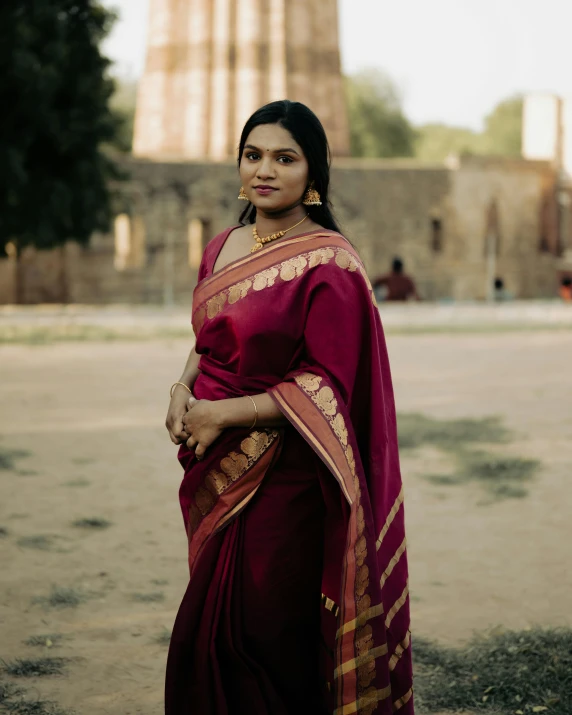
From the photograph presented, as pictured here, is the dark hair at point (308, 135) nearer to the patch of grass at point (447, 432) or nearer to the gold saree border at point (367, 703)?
the gold saree border at point (367, 703)

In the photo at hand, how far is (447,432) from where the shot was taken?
26.5 ft

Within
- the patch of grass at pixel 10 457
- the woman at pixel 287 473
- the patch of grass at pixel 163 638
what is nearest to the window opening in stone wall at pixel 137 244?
the patch of grass at pixel 10 457

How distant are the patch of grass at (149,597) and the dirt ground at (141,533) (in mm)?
12

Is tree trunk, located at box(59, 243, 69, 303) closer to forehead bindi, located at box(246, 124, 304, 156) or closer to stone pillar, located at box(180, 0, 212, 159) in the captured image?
stone pillar, located at box(180, 0, 212, 159)

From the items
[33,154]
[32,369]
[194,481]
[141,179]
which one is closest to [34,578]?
[194,481]

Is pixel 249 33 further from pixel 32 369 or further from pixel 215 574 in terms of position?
pixel 215 574

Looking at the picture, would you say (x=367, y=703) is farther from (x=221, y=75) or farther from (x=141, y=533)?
(x=221, y=75)

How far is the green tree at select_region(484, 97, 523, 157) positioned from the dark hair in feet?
184

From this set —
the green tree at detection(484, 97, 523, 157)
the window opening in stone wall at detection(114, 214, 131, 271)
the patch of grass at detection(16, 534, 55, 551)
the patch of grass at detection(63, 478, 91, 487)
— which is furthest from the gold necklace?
the green tree at detection(484, 97, 523, 157)

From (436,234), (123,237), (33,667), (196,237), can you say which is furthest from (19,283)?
(33,667)

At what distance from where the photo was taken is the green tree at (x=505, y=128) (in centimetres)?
5681

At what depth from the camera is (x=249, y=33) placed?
2873 cm

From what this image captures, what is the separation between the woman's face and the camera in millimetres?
2471

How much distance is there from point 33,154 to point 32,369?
536 centimetres
